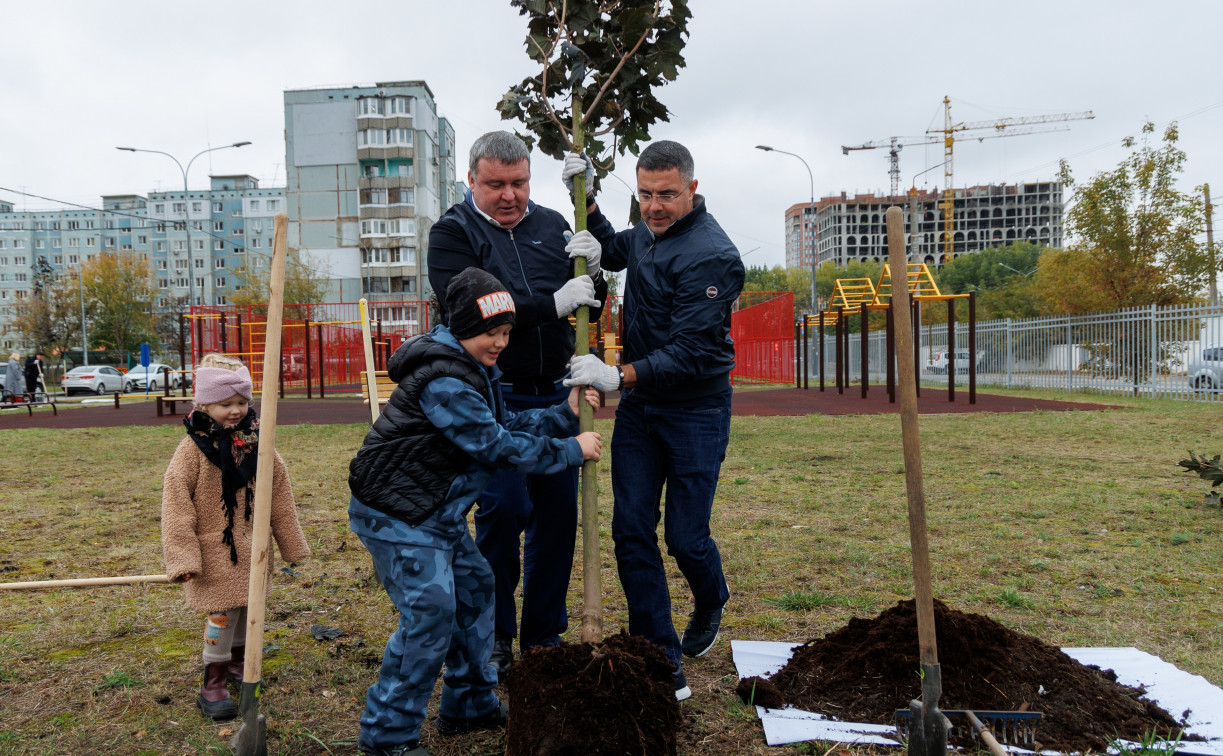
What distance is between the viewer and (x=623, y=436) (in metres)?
3.27

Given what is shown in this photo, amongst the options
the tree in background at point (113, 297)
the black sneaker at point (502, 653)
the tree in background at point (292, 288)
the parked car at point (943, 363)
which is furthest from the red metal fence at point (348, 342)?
the tree in background at point (113, 297)

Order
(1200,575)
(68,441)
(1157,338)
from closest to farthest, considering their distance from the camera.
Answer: (1200,575) < (68,441) < (1157,338)

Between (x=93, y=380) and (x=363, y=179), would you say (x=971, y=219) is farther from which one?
(x=93, y=380)

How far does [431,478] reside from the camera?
2.57 metres

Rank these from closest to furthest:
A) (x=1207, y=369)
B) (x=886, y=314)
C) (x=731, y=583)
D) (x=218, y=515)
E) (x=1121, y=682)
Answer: (x=1121, y=682), (x=218, y=515), (x=731, y=583), (x=1207, y=369), (x=886, y=314)

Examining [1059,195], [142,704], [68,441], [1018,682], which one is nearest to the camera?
[1018,682]

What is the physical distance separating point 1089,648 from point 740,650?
4.68 feet

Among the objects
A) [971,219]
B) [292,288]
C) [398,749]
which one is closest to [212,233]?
[292,288]

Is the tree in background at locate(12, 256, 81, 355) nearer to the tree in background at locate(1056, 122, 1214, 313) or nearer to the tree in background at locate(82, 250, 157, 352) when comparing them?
the tree in background at locate(82, 250, 157, 352)

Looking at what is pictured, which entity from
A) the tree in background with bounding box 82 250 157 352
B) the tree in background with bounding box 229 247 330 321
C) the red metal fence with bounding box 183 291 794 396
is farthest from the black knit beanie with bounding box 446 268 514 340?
the tree in background with bounding box 82 250 157 352

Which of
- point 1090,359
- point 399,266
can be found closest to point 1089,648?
point 1090,359

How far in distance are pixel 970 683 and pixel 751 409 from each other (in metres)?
14.1

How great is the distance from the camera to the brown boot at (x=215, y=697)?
9.77 ft

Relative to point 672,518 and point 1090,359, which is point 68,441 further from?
point 1090,359
